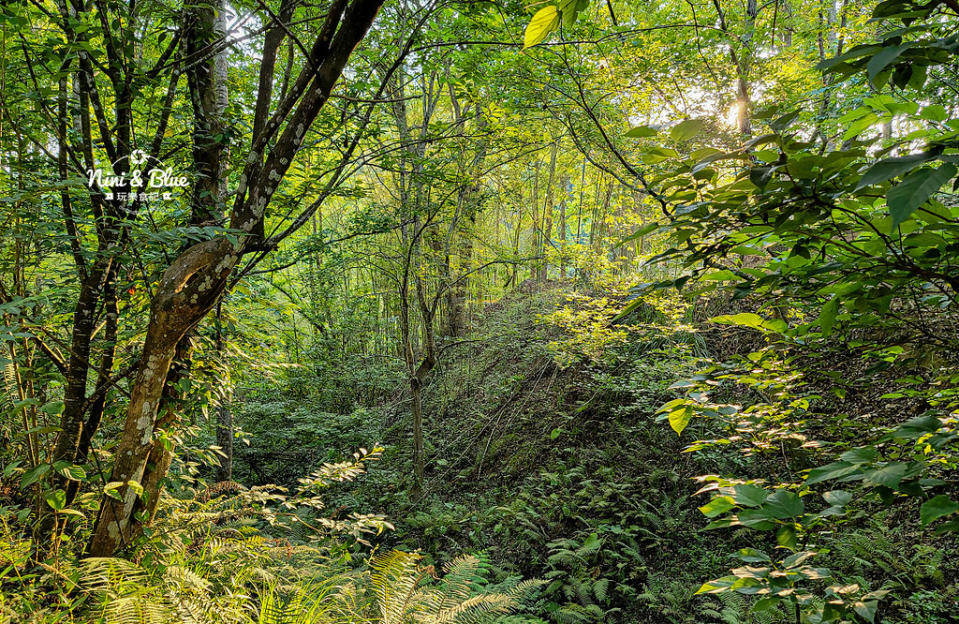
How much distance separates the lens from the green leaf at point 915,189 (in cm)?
58

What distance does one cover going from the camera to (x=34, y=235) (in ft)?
7.16

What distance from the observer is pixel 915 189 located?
59 centimetres

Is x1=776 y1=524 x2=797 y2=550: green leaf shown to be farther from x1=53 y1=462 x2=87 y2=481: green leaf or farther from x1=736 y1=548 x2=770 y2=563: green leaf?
x1=53 y1=462 x2=87 y2=481: green leaf

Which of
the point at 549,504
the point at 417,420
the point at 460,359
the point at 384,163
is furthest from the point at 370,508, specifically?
the point at 384,163

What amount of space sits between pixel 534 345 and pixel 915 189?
20.9ft

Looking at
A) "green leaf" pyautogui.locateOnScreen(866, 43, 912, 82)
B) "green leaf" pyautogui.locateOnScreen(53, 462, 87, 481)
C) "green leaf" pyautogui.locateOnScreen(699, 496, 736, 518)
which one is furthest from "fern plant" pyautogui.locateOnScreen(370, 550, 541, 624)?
"green leaf" pyautogui.locateOnScreen(866, 43, 912, 82)

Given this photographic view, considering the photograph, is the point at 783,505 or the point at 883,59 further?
the point at 783,505

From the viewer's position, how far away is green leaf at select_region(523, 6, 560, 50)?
0.79 metres

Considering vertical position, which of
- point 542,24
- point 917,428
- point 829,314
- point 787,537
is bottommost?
point 787,537

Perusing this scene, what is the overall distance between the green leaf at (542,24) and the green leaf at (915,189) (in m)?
0.60

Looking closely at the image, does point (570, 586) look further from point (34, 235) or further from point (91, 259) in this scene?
point (34, 235)

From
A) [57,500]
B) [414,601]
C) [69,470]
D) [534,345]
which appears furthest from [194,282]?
[534,345]

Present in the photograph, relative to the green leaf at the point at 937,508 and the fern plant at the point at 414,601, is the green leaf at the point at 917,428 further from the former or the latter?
the fern plant at the point at 414,601

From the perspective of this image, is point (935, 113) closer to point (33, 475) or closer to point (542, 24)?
point (542, 24)
